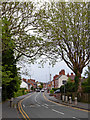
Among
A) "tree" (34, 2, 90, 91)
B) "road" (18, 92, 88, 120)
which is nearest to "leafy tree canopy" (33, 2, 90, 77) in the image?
"tree" (34, 2, 90, 91)

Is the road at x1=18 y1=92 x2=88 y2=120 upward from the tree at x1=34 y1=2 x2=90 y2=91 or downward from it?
downward

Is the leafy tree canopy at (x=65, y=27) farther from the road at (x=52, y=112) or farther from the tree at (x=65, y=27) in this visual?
the road at (x=52, y=112)

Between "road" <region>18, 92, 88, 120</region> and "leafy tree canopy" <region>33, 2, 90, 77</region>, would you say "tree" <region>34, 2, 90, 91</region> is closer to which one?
"leafy tree canopy" <region>33, 2, 90, 77</region>

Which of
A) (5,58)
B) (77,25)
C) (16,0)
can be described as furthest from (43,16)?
(5,58)

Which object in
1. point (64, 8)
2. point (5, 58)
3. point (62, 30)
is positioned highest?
point (64, 8)

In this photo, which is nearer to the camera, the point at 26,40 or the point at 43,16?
the point at 26,40

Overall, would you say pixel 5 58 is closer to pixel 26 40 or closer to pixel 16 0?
pixel 26 40

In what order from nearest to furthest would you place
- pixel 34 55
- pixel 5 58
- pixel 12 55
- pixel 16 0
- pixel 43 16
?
1. pixel 16 0
2. pixel 43 16
3. pixel 34 55
4. pixel 5 58
5. pixel 12 55

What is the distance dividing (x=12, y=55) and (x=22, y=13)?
404 inches

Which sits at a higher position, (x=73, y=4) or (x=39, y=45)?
(x=73, y=4)

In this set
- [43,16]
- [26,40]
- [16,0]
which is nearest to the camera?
[16,0]

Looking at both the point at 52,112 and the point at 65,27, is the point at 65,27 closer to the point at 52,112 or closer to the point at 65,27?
the point at 65,27

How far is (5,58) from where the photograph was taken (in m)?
28.1

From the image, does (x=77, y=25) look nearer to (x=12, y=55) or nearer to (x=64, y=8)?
(x=64, y=8)
